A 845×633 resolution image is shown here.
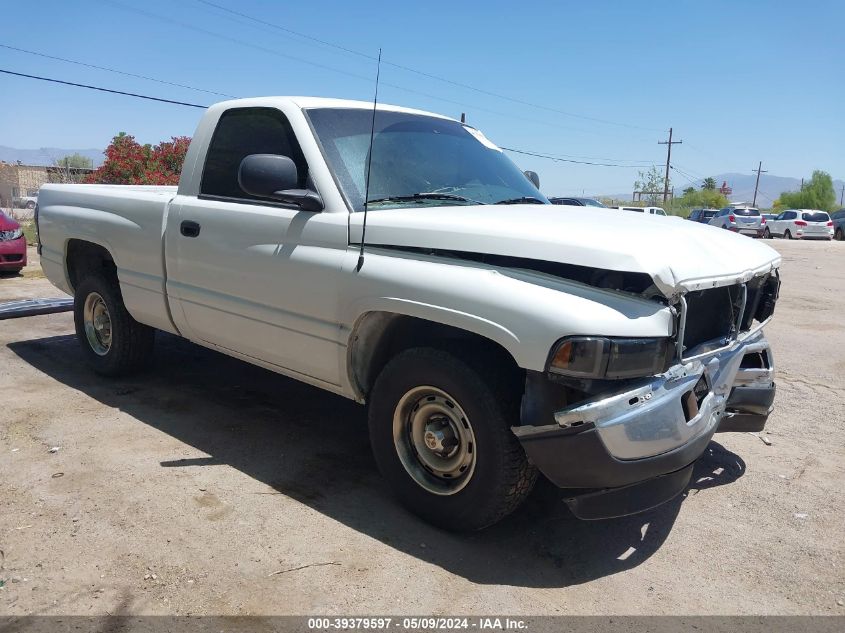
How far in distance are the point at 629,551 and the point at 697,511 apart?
640mm

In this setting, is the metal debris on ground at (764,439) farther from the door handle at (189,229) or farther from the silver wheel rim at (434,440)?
the door handle at (189,229)

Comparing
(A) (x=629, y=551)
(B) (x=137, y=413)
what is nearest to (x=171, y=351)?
(B) (x=137, y=413)

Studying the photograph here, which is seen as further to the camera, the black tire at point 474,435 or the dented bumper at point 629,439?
the black tire at point 474,435

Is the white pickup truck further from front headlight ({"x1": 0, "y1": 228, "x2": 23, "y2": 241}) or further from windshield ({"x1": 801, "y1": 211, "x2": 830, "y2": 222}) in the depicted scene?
windshield ({"x1": 801, "y1": 211, "x2": 830, "y2": 222})

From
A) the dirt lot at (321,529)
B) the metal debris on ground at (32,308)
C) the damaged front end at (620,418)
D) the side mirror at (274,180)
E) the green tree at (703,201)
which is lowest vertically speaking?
the dirt lot at (321,529)

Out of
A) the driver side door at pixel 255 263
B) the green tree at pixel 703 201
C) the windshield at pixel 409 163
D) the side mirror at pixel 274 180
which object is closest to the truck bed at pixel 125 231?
the driver side door at pixel 255 263

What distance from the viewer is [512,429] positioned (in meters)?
2.92

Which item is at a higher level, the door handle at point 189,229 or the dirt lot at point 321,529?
the door handle at point 189,229

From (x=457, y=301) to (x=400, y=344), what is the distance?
66 cm

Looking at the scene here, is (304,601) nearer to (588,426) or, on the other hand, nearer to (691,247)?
(588,426)

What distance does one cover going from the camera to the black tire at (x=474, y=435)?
9.91 ft

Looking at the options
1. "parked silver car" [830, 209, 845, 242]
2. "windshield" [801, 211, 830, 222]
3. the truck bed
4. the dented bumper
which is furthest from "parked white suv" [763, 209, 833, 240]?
the dented bumper

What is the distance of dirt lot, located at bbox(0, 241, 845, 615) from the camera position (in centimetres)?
289

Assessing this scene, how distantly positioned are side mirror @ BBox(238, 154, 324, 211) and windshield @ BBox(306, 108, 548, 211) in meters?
0.21
